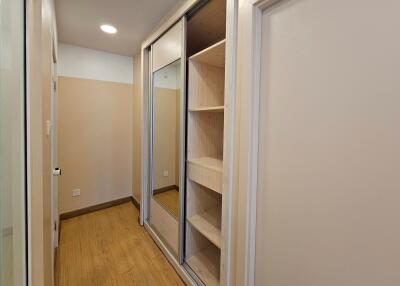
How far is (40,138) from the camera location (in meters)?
0.89

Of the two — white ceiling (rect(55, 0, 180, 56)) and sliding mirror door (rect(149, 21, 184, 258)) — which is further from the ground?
white ceiling (rect(55, 0, 180, 56))

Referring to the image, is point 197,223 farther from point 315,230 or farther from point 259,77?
point 259,77

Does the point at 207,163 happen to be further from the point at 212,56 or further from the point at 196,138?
the point at 212,56

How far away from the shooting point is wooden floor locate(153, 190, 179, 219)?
1986mm

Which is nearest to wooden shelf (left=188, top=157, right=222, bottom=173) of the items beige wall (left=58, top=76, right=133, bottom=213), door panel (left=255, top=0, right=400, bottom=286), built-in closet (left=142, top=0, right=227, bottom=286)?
built-in closet (left=142, top=0, right=227, bottom=286)

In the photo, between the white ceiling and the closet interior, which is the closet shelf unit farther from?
the white ceiling

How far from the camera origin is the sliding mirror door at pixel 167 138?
188 cm

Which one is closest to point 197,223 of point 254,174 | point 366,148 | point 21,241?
point 254,174

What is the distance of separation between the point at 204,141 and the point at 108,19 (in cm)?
160

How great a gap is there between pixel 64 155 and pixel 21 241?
234 cm

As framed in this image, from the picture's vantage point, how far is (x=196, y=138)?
6.17ft

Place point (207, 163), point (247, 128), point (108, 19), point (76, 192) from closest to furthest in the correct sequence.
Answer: point (247, 128) < point (207, 163) < point (108, 19) < point (76, 192)

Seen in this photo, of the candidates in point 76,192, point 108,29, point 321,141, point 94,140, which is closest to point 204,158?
point 321,141

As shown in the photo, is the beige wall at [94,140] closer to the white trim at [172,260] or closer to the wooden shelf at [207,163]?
the white trim at [172,260]
